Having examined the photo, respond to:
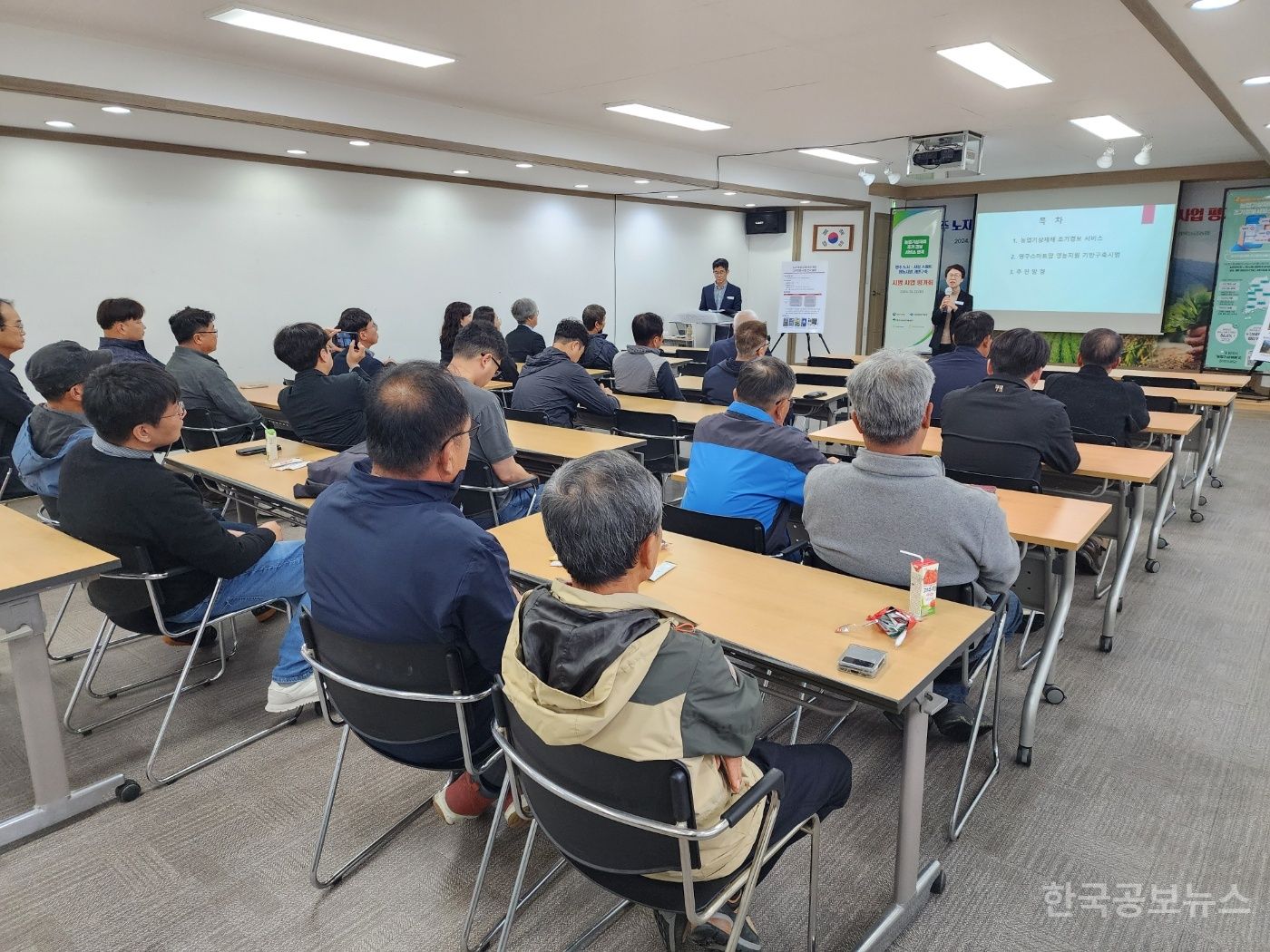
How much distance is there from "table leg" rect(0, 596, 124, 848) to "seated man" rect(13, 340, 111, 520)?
43.0 inches

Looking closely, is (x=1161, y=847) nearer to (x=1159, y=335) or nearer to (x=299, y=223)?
(x=299, y=223)

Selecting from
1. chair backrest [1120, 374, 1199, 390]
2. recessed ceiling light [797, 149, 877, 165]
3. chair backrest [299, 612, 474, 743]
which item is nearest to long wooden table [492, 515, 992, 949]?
chair backrest [299, 612, 474, 743]

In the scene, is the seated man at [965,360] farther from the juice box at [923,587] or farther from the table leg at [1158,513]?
the juice box at [923,587]

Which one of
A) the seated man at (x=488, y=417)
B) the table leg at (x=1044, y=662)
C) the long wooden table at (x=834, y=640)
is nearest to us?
the long wooden table at (x=834, y=640)

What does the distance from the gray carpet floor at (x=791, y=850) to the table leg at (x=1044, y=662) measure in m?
0.08

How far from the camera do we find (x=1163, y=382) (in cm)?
646

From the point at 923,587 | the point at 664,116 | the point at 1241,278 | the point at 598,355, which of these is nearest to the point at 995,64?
the point at 664,116

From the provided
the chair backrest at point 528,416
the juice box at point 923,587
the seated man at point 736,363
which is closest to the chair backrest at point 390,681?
the juice box at point 923,587

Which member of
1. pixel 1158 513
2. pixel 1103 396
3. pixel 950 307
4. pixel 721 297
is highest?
pixel 721 297

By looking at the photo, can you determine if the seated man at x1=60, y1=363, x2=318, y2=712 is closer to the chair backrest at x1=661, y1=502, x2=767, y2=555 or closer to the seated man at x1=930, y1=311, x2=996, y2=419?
the chair backrest at x1=661, y1=502, x2=767, y2=555

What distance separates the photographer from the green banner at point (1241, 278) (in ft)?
30.9

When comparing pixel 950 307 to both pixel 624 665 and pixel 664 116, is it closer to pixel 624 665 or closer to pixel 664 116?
pixel 664 116

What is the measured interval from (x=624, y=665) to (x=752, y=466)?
163 centimetres

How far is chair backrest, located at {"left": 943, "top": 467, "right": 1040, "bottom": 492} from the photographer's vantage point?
3.06 meters
